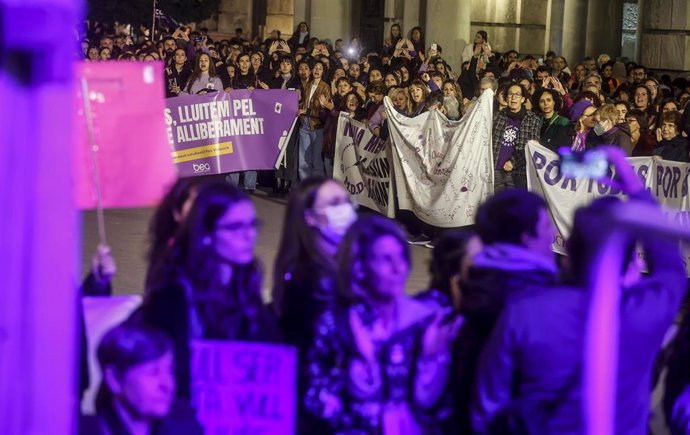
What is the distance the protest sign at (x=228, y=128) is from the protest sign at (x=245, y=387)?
408 inches

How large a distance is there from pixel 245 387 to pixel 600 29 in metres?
26.2

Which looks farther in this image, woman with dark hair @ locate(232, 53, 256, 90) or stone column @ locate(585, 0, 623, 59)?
stone column @ locate(585, 0, 623, 59)

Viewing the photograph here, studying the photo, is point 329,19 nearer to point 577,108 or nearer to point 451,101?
point 451,101

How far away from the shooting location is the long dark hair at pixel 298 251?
4576mm

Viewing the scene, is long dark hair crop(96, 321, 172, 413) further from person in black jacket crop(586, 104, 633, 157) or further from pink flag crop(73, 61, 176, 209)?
person in black jacket crop(586, 104, 633, 157)

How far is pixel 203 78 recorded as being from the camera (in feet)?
53.2

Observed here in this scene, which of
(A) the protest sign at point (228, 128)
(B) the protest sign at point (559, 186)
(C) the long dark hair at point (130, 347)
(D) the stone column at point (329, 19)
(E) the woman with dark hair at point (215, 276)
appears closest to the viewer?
(C) the long dark hair at point (130, 347)

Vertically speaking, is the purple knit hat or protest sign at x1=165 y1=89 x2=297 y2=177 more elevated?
the purple knit hat

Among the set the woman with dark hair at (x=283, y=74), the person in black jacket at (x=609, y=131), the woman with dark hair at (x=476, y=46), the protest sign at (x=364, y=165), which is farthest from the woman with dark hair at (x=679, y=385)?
the woman with dark hair at (x=476, y=46)

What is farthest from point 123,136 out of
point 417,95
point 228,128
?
point 228,128

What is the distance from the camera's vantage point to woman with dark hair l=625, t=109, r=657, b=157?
1184 cm

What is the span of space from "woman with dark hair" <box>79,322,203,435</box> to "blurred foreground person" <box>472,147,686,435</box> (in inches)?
35.0

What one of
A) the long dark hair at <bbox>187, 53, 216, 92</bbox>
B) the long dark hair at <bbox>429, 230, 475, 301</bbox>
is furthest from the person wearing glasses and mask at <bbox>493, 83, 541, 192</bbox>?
the long dark hair at <bbox>429, 230, 475, 301</bbox>

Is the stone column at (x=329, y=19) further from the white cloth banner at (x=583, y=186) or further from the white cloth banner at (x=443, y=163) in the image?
the white cloth banner at (x=583, y=186)
